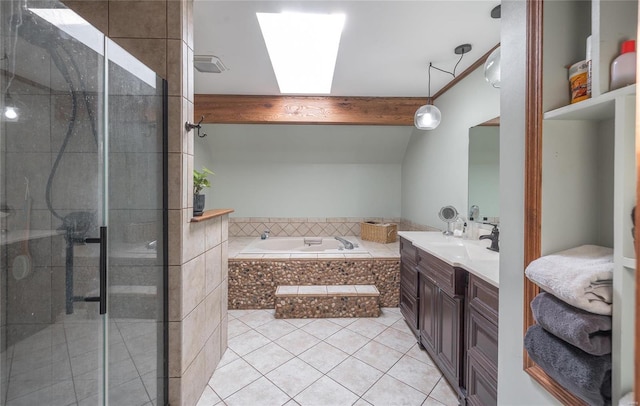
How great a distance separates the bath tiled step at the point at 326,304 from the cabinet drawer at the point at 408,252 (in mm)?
555

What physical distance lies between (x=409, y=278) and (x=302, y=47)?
7.70 ft

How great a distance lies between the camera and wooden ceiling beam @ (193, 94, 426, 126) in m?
3.30

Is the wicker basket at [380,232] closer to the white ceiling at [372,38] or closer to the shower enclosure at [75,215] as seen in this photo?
the white ceiling at [372,38]

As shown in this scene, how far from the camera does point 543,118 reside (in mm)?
775

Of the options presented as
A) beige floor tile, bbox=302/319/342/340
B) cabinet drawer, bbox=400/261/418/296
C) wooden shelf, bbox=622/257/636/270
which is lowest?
beige floor tile, bbox=302/319/342/340

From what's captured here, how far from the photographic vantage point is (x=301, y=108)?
10.9 ft

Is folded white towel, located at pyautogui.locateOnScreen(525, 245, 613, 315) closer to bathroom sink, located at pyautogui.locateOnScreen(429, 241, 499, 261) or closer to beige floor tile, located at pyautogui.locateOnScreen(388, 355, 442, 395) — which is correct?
bathroom sink, located at pyautogui.locateOnScreen(429, 241, 499, 261)

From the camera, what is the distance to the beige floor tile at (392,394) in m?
1.69

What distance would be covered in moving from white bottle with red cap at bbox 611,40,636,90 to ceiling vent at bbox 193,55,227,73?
232 cm

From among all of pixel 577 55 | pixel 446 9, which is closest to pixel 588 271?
pixel 577 55

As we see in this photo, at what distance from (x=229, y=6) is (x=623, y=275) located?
87.6 inches

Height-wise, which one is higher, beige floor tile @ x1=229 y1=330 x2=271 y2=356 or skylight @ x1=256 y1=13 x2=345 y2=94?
skylight @ x1=256 y1=13 x2=345 y2=94

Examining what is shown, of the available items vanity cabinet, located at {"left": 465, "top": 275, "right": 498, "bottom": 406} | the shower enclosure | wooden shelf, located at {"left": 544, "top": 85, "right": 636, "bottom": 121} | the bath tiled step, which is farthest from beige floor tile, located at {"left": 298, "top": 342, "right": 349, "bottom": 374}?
wooden shelf, located at {"left": 544, "top": 85, "right": 636, "bottom": 121}

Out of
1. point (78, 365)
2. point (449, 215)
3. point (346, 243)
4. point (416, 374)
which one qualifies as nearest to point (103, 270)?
point (78, 365)
